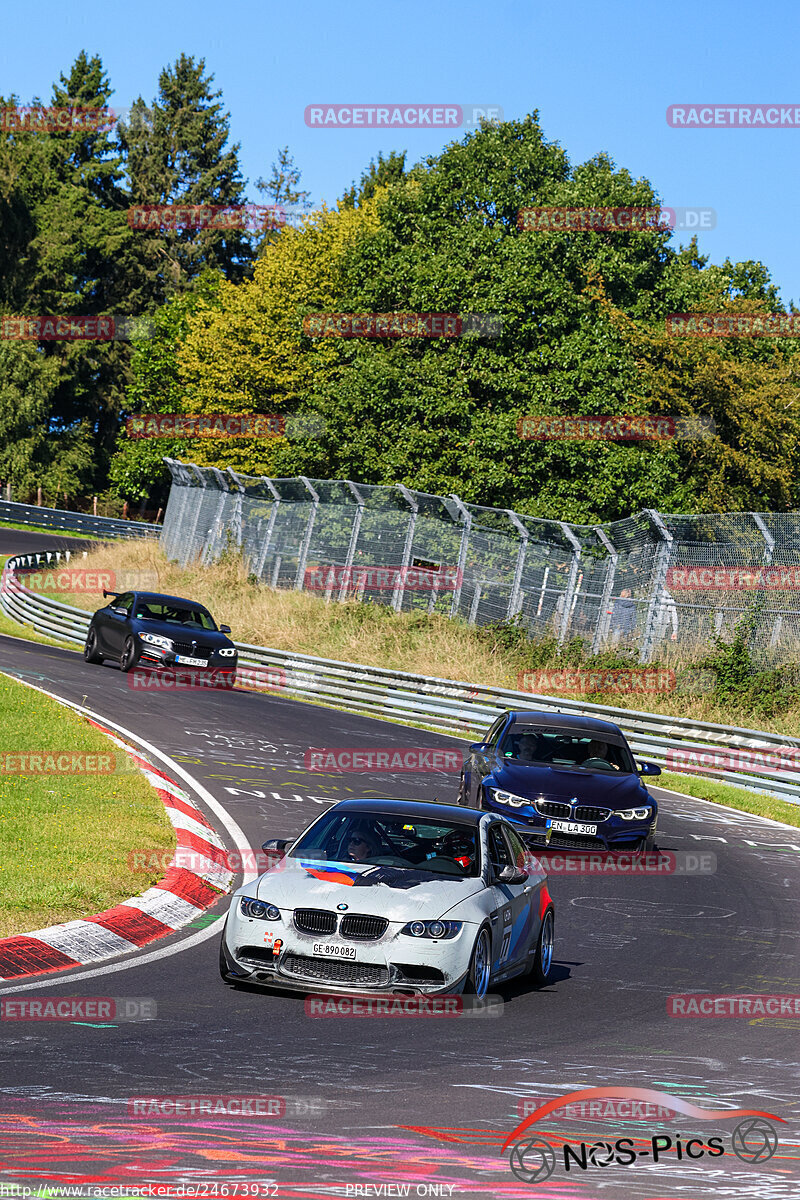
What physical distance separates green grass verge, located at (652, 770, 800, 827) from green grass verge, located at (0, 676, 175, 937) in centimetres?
880

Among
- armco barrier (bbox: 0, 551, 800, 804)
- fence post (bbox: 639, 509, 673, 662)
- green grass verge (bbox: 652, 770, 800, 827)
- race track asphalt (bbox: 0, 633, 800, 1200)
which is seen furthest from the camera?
fence post (bbox: 639, 509, 673, 662)

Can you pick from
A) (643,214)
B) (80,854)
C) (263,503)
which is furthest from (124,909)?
(643,214)

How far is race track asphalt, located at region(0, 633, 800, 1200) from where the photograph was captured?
17.6 feet

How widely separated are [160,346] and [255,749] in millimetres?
61726

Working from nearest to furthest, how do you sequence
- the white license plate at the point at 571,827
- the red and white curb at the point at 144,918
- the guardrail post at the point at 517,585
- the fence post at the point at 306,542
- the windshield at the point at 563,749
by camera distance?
1. the red and white curb at the point at 144,918
2. the white license plate at the point at 571,827
3. the windshield at the point at 563,749
4. the guardrail post at the point at 517,585
5. the fence post at the point at 306,542

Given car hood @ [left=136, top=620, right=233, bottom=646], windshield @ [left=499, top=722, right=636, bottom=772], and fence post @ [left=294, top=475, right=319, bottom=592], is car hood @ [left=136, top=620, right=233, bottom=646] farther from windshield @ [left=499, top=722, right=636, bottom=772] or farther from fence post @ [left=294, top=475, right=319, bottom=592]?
windshield @ [left=499, top=722, right=636, bottom=772]

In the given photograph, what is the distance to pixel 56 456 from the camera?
81.1 m

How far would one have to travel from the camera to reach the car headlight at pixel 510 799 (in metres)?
14.8

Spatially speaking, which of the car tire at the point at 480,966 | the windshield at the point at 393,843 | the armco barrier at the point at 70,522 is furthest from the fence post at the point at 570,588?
the armco barrier at the point at 70,522

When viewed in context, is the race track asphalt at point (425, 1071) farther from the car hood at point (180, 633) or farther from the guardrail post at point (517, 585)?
the guardrail post at point (517, 585)

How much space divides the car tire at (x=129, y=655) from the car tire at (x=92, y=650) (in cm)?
113

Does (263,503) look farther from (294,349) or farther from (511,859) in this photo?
(511,859)

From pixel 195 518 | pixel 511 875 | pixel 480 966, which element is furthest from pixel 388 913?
pixel 195 518

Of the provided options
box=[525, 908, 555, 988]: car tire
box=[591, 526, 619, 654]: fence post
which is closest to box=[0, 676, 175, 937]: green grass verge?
box=[525, 908, 555, 988]: car tire
